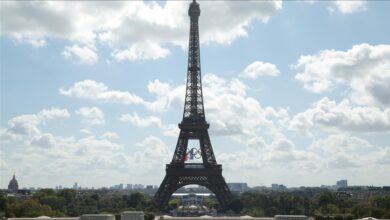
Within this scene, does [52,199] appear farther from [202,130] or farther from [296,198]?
[296,198]

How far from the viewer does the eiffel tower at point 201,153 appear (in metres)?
76.0

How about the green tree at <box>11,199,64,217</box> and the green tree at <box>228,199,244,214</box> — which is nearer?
the green tree at <box>11,199,64,217</box>

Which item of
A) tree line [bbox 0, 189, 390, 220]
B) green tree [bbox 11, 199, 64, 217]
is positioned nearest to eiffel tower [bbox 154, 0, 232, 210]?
tree line [bbox 0, 189, 390, 220]

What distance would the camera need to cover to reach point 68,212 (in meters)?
72.0

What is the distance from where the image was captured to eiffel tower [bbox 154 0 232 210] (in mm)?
76000

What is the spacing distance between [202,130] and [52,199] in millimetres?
23551

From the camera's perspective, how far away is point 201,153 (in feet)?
256

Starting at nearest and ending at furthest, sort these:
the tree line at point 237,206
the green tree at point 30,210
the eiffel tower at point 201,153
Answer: the green tree at point 30,210, the tree line at point 237,206, the eiffel tower at point 201,153

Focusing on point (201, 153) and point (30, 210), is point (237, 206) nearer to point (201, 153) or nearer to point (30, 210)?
point (201, 153)

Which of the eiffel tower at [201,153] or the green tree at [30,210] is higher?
the eiffel tower at [201,153]

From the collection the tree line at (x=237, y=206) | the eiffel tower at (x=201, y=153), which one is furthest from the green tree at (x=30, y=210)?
the eiffel tower at (x=201, y=153)

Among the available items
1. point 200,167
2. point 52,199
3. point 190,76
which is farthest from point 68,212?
point 190,76

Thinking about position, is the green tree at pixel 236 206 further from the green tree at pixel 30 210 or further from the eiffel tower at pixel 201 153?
the green tree at pixel 30 210

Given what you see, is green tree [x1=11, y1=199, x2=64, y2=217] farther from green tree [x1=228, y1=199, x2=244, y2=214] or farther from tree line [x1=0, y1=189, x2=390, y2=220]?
green tree [x1=228, y1=199, x2=244, y2=214]
